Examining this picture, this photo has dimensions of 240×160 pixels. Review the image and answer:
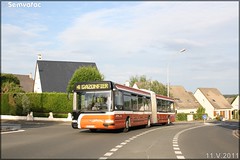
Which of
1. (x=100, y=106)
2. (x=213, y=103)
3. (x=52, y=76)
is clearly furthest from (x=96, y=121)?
(x=213, y=103)

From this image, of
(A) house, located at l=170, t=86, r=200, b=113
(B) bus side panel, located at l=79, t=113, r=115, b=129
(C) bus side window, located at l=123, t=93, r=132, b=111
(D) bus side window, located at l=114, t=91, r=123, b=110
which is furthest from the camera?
(A) house, located at l=170, t=86, r=200, b=113

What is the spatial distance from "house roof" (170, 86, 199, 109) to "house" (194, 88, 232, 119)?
3376 millimetres

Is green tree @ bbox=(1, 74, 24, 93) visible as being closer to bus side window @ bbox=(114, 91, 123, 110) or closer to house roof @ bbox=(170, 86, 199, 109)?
bus side window @ bbox=(114, 91, 123, 110)

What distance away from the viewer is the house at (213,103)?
86.8 metres

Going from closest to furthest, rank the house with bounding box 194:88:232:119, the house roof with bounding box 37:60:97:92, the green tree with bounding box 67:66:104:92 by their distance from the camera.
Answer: the green tree with bounding box 67:66:104:92 → the house roof with bounding box 37:60:97:92 → the house with bounding box 194:88:232:119

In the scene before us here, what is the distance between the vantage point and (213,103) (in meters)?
88.1

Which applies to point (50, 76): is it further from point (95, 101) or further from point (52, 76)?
point (95, 101)

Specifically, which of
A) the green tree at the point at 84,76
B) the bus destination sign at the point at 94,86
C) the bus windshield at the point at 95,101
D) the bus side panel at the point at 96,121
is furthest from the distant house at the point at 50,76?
the bus side panel at the point at 96,121

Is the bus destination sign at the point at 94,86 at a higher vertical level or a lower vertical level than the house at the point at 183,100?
higher

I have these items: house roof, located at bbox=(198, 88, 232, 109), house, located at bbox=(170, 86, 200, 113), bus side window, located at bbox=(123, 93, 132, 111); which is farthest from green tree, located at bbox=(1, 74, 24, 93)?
house roof, located at bbox=(198, 88, 232, 109)

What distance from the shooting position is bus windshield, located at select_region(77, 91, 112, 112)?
19641mm

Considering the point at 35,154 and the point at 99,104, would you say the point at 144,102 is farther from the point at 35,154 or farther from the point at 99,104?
the point at 35,154

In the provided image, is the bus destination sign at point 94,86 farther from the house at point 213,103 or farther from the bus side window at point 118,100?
the house at point 213,103

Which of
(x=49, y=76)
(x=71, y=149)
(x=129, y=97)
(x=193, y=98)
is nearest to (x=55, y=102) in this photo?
(x=49, y=76)
